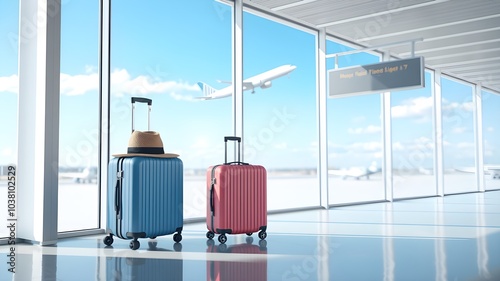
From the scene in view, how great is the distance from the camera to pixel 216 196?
15.2 ft

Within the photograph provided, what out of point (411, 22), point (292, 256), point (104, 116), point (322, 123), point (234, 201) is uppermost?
point (411, 22)

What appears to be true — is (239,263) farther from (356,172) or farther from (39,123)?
(356,172)

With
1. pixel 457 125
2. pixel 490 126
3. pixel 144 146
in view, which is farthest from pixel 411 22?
pixel 490 126

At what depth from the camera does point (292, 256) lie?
146 inches

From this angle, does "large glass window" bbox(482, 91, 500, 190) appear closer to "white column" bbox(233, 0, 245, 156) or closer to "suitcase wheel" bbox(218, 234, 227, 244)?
"white column" bbox(233, 0, 245, 156)

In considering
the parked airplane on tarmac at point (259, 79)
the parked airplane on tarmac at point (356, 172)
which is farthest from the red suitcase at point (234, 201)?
the parked airplane on tarmac at point (356, 172)

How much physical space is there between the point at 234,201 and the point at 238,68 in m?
2.60

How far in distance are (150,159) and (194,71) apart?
18.8 m

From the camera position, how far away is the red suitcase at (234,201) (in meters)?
4.59

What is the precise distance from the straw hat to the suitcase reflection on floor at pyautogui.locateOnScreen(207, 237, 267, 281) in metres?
1.01

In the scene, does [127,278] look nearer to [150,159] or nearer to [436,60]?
[150,159]

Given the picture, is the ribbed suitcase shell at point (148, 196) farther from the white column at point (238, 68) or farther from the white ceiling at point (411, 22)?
the white ceiling at point (411, 22)

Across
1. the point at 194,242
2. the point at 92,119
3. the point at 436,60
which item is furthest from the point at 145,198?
the point at 436,60

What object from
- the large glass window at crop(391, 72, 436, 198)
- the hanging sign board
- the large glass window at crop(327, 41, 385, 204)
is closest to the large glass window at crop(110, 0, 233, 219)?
the large glass window at crop(327, 41, 385, 204)
